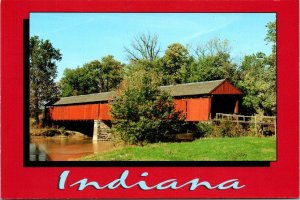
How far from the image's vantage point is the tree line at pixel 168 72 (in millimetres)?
19253

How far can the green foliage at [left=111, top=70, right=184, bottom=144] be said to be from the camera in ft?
65.9

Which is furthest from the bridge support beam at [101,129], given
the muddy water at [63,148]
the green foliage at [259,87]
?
the green foliage at [259,87]

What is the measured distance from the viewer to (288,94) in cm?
1156

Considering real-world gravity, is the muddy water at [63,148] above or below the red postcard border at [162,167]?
below

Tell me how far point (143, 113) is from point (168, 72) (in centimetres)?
1368

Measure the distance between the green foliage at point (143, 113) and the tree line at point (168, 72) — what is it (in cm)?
52

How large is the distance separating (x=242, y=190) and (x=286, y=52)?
155 inches

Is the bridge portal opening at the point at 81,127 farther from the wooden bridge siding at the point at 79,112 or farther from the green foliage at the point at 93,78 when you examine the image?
the wooden bridge siding at the point at 79,112

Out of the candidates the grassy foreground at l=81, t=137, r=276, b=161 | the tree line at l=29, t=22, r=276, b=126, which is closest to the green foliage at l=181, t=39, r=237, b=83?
the tree line at l=29, t=22, r=276, b=126

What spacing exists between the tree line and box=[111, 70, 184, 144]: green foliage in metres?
0.52

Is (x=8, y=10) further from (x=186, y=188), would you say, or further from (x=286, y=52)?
(x=286, y=52)

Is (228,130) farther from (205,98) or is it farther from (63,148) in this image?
(63,148)

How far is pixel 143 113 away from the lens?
20797 millimetres

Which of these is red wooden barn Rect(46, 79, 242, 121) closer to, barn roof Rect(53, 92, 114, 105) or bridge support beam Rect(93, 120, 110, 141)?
barn roof Rect(53, 92, 114, 105)
